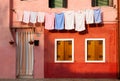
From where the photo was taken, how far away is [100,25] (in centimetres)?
1970

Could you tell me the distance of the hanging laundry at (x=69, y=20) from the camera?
19.5 m

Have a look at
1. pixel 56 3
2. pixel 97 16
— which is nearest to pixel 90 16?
pixel 97 16

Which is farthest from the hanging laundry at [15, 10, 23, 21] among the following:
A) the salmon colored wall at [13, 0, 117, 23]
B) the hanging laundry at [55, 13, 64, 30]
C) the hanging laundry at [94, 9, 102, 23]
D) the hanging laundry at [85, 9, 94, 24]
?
the hanging laundry at [94, 9, 102, 23]

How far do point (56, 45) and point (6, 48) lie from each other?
2732 mm

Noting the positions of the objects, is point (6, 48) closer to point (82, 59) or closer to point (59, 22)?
point (59, 22)

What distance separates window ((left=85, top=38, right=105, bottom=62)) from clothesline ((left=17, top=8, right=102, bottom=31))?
95 cm

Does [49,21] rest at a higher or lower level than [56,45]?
higher

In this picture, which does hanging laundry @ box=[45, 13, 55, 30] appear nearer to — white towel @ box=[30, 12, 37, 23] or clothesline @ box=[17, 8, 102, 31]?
clothesline @ box=[17, 8, 102, 31]

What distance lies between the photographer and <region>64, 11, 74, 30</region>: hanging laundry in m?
19.5

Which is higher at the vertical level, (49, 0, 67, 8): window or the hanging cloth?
(49, 0, 67, 8): window

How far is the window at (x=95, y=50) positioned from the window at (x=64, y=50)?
86 centimetres

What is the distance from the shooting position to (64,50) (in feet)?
65.4

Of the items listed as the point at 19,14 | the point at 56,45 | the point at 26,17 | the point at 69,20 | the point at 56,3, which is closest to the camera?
the point at 69,20

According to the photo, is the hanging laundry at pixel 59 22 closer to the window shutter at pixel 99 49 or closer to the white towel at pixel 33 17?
the white towel at pixel 33 17
